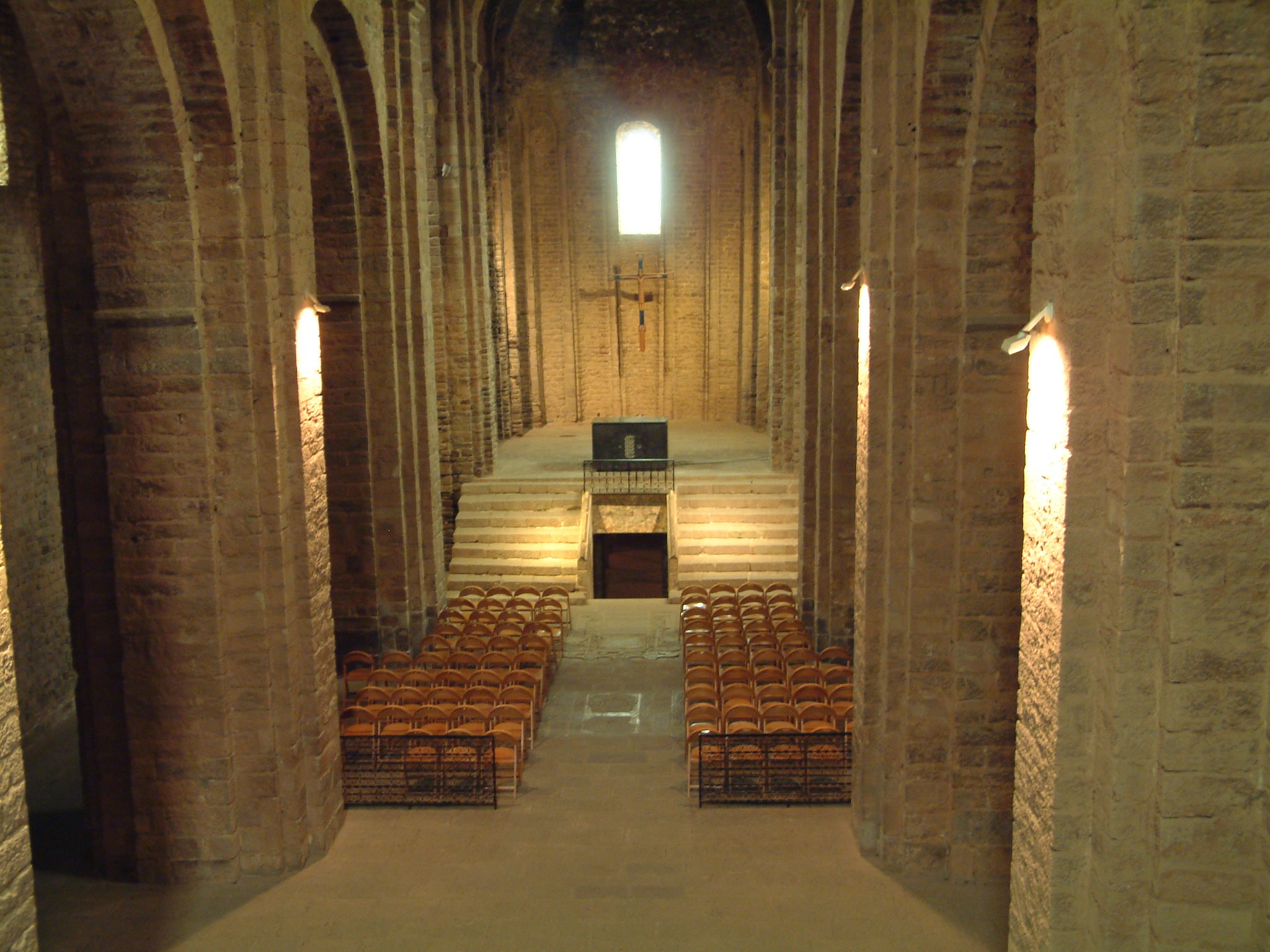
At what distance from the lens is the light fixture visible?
17.6 feet

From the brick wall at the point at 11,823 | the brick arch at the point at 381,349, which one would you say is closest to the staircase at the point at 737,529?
the brick arch at the point at 381,349

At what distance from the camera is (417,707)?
1174 cm

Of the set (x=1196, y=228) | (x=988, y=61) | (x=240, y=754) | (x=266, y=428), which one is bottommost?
(x=240, y=754)

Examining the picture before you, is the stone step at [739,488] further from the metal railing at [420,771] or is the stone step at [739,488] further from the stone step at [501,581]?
the metal railing at [420,771]

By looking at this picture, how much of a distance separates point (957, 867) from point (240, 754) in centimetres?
560

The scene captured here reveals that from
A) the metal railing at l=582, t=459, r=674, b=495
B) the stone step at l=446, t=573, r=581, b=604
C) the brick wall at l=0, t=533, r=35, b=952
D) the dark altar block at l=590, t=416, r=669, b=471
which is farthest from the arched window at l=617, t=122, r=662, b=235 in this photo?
the brick wall at l=0, t=533, r=35, b=952

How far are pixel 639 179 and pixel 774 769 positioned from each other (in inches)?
742

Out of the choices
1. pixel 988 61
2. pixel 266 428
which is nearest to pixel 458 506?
pixel 266 428

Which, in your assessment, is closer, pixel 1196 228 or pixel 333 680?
pixel 1196 228

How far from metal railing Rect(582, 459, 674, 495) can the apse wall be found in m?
4.58

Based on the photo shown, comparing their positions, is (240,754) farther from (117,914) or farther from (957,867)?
(957,867)

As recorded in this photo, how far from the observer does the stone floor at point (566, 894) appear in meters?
8.38

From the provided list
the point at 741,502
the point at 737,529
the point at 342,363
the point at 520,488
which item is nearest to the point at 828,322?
the point at 737,529

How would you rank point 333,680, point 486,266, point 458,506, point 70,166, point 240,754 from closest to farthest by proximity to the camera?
1. point 70,166
2. point 240,754
3. point 333,680
4. point 458,506
5. point 486,266
